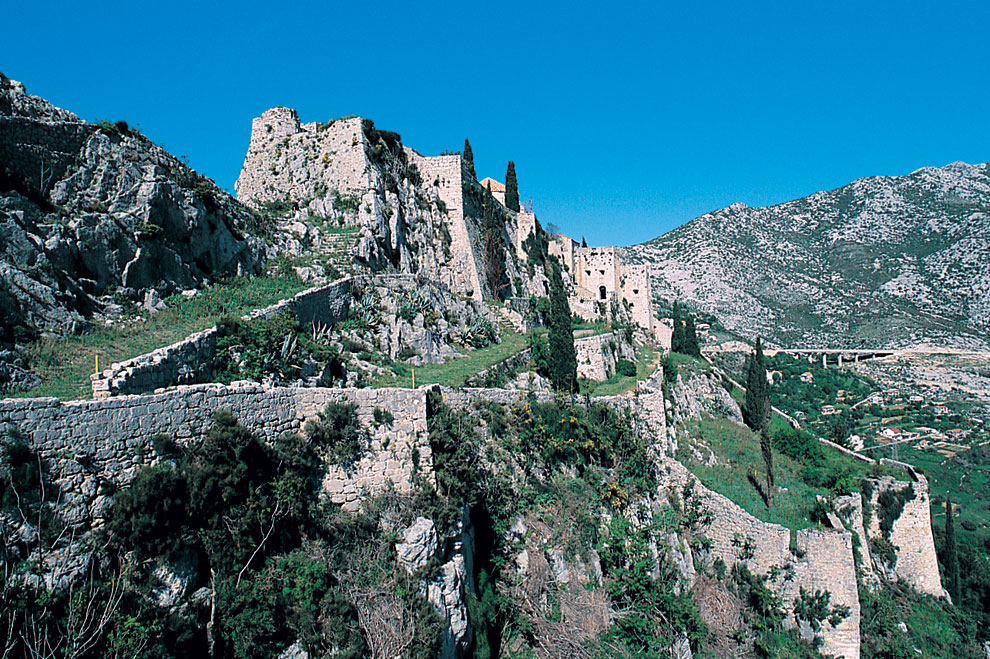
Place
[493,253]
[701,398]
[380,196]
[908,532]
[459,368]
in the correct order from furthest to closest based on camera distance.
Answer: [493,253]
[701,398]
[380,196]
[908,532]
[459,368]

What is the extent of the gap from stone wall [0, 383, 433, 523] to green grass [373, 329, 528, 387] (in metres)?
4.48

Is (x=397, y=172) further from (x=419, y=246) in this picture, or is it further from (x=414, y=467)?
(x=414, y=467)

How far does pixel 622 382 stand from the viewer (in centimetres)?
2634

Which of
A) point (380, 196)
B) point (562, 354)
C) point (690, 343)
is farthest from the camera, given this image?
point (690, 343)

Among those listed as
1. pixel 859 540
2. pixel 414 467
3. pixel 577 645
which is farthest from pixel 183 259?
pixel 859 540

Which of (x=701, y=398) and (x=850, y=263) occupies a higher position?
(x=850, y=263)

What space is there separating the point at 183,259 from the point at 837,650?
22.2 m

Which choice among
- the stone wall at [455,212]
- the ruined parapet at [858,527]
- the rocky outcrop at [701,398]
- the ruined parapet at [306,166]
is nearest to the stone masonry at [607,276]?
the rocky outcrop at [701,398]

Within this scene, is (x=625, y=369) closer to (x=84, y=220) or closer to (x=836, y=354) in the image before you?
(x=84, y=220)

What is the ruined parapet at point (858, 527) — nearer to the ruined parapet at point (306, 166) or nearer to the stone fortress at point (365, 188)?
the stone fortress at point (365, 188)

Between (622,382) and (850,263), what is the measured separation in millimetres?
87472

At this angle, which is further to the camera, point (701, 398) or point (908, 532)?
point (701, 398)

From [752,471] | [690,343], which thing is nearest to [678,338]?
[690,343]

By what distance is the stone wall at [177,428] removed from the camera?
8.42 metres
